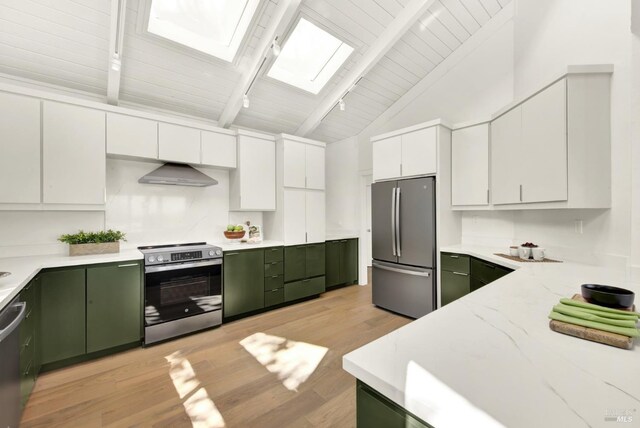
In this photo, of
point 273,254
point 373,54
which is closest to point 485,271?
point 273,254

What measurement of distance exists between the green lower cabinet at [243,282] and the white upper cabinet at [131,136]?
1.49 metres

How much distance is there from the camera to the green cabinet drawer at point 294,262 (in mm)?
3887

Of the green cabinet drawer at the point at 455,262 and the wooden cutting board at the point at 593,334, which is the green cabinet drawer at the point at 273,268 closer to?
the green cabinet drawer at the point at 455,262

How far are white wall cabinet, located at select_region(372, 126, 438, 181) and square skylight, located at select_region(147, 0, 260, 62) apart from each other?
211cm

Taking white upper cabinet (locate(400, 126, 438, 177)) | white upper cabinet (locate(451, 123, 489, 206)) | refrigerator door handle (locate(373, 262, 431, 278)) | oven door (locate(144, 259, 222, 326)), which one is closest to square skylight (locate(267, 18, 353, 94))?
white upper cabinet (locate(400, 126, 438, 177))

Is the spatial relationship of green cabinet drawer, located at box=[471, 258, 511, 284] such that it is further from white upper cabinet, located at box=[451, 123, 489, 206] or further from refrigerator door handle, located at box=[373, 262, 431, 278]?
white upper cabinet, located at box=[451, 123, 489, 206]

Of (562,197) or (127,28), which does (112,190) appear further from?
(562,197)

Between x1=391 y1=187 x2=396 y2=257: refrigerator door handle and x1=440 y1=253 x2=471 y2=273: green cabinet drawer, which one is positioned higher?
x1=391 y1=187 x2=396 y2=257: refrigerator door handle

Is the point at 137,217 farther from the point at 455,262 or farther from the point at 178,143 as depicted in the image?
the point at 455,262

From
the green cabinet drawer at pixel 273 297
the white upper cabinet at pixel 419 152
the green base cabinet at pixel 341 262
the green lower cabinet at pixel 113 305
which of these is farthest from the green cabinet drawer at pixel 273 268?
the white upper cabinet at pixel 419 152

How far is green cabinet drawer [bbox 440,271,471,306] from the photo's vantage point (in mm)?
2928

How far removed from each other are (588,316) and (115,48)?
3.71 m

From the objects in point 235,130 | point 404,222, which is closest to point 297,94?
point 235,130

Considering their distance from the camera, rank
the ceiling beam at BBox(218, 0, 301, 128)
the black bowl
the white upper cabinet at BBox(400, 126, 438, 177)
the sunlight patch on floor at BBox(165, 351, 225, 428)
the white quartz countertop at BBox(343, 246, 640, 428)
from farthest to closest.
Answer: the white upper cabinet at BBox(400, 126, 438, 177) → the ceiling beam at BBox(218, 0, 301, 128) → the sunlight patch on floor at BBox(165, 351, 225, 428) → the black bowl → the white quartz countertop at BBox(343, 246, 640, 428)
